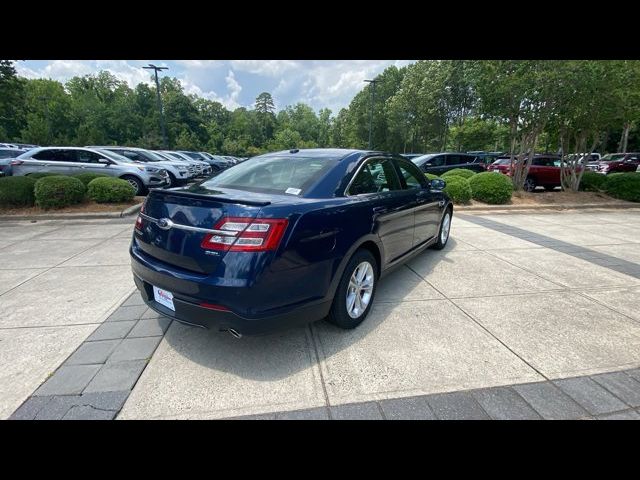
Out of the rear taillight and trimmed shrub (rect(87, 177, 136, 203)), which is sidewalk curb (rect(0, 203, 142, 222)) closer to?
trimmed shrub (rect(87, 177, 136, 203))

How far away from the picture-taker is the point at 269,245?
6.88 feet

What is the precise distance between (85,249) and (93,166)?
627 cm

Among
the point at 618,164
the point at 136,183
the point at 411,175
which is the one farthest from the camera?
the point at 618,164

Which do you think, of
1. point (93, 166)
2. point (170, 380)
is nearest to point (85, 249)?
point (170, 380)

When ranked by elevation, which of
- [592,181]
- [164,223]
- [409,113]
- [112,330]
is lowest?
[112,330]

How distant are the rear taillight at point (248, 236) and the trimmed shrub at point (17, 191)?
847 centimetres

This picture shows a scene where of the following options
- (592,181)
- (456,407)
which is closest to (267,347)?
(456,407)

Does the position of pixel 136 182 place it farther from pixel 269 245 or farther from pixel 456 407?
pixel 456 407

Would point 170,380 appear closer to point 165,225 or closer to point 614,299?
point 165,225

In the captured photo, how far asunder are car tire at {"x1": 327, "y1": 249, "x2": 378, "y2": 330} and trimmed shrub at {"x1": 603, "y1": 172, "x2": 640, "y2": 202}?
485 inches

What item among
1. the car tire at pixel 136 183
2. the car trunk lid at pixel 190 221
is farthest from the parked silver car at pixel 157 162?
the car trunk lid at pixel 190 221

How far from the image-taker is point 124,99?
5172 cm

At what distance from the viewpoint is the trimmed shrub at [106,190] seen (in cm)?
806

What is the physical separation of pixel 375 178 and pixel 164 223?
2.08m
